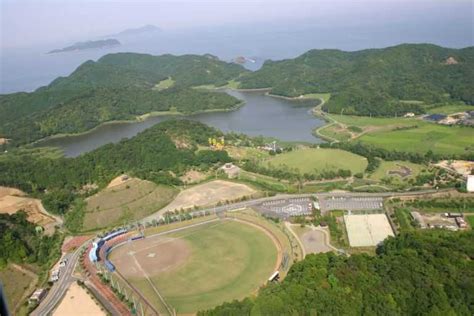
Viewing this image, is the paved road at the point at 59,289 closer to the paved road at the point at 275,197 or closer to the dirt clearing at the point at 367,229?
the paved road at the point at 275,197

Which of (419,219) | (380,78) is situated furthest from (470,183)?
(380,78)

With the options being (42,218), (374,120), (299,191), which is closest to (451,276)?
(299,191)

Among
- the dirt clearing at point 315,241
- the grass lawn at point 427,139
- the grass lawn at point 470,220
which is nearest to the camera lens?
the dirt clearing at point 315,241

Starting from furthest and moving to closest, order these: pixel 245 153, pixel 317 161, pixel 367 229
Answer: pixel 245 153
pixel 317 161
pixel 367 229

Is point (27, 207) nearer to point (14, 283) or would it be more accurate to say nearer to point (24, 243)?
point (24, 243)

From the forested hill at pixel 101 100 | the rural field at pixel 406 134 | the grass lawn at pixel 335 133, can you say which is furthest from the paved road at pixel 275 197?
the forested hill at pixel 101 100

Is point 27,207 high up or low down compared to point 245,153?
down
